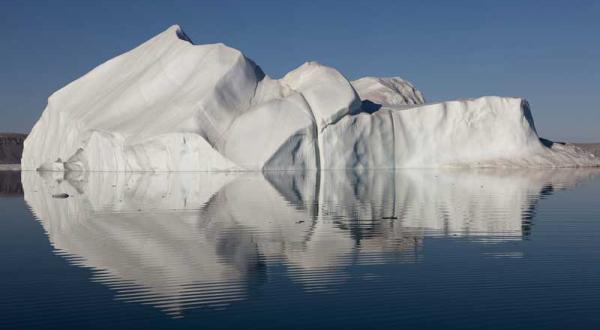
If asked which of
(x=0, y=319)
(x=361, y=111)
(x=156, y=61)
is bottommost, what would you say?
(x=0, y=319)

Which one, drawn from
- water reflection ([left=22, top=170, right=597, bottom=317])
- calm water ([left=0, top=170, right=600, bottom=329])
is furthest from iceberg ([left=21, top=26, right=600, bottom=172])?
calm water ([left=0, top=170, right=600, bottom=329])

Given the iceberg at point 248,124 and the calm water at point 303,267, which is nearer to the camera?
the calm water at point 303,267

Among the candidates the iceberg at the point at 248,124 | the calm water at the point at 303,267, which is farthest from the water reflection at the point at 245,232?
the iceberg at the point at 248,124

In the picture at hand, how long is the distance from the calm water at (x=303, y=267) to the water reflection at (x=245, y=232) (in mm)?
29

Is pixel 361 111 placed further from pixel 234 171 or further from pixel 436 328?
pixel 436 328

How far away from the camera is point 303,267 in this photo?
7.47 m

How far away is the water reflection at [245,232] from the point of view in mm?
6887

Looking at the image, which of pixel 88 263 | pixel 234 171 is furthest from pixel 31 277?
pixel 234 171

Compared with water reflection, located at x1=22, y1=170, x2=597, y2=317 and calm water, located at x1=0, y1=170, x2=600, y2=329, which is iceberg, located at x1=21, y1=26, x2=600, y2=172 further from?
calm water, located at x1=0, y1=170, x2=600, y2=329

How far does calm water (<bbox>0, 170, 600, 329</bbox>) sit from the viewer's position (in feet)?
18.3

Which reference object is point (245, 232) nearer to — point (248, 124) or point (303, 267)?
point (303, 267)

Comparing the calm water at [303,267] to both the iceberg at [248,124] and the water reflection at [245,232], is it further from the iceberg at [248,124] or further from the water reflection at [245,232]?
the iceberg at [248,124]

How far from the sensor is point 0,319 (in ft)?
18.1

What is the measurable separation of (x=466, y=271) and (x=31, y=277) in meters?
4.74
